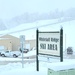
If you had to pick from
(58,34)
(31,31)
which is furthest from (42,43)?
(31,31)

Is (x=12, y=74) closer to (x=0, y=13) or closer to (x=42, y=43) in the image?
(x=42, y=43)

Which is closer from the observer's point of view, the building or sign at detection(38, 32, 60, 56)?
sign at detection(38, 32, 60, 56)

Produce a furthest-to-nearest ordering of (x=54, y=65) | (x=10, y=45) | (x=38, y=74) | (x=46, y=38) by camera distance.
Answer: (x=10, y=45)
(x=46, y=38)
(x=38, y=74)
(x=54, y=65)

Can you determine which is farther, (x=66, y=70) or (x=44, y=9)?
(x=44, y=9)

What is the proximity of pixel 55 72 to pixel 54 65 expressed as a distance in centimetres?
8

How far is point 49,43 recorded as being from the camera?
11.0ft

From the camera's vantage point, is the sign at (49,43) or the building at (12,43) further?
the building at (12,43)

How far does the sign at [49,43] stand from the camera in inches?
129

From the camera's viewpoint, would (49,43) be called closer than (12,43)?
Yes

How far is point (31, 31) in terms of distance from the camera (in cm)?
1288

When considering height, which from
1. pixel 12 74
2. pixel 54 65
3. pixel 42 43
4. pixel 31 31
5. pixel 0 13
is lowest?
pixel 12 74

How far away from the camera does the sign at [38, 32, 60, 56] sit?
3.28 metres

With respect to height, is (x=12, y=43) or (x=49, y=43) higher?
(x=12, y=43)

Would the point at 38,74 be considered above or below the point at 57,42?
below
